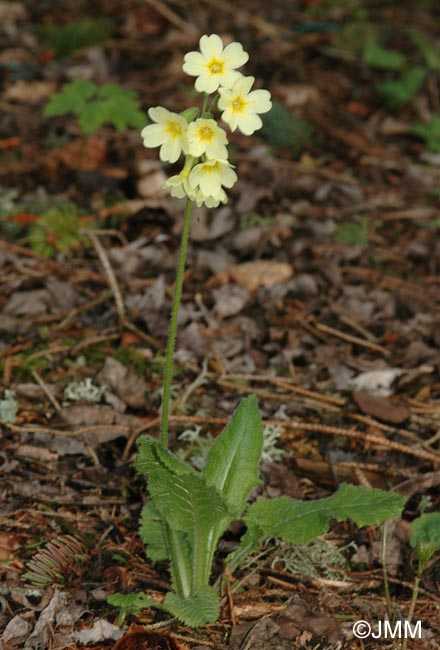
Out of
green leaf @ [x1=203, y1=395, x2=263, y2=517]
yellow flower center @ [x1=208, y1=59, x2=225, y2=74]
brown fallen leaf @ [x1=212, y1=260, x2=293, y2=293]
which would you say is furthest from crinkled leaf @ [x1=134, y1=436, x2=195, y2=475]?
brown fallen leaf @ [x1=212, y1=260, x2=293, y2=293]

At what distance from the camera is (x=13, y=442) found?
3.20m

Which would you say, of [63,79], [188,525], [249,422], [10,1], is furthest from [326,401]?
[10,1]

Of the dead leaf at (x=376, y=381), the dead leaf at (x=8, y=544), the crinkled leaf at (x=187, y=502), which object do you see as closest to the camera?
the crinkled leaf at (x=187, y=502)

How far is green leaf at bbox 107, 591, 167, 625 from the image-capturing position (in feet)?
8.24

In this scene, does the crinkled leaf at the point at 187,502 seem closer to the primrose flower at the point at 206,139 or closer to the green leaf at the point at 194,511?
the green leaf at the point at 194,511

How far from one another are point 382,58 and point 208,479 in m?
4.52

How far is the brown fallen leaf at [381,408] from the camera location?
3523 millimetres

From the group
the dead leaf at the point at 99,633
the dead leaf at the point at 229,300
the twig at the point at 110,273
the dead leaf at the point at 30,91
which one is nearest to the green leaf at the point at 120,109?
the twig at the point at 110,273

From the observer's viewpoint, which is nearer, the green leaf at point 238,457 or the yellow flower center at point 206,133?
the yellow flower center at point 206,133

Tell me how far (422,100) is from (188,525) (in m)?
4.75

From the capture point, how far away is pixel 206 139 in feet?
7.67

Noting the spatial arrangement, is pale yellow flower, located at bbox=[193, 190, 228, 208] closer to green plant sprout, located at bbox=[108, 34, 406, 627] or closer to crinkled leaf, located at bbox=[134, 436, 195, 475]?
green plant sprout, located at bbox=[108, 34, 406, 627]

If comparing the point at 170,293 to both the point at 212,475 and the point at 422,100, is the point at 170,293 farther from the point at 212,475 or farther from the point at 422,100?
the point at 422,100

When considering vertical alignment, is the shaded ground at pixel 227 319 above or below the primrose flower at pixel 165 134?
below
